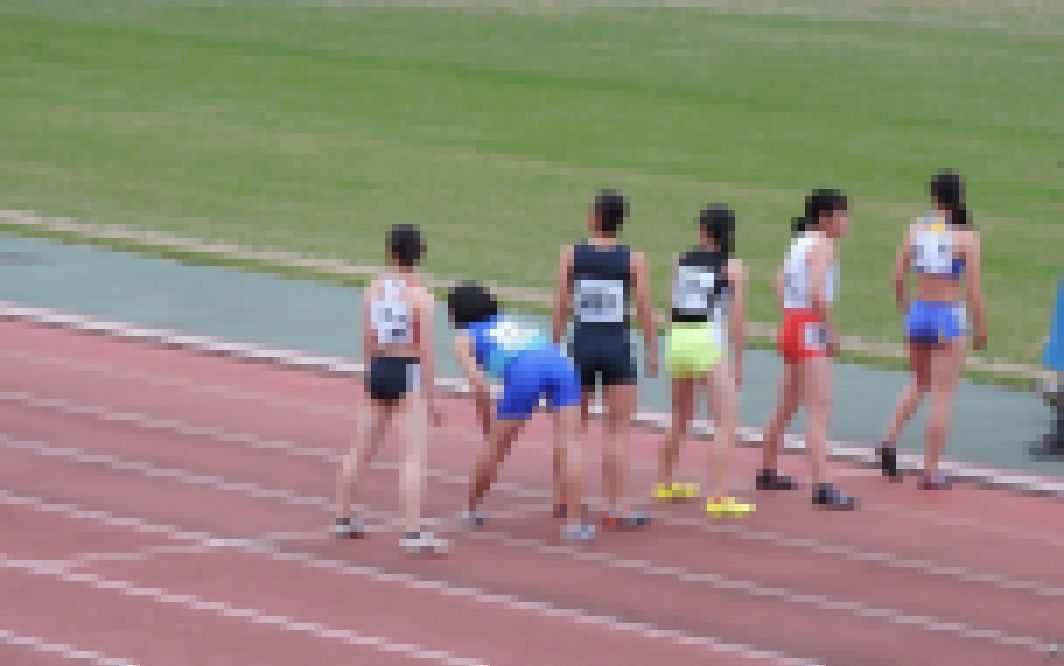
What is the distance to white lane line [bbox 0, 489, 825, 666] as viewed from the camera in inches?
451

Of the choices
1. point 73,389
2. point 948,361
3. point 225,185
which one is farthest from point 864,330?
point 225,185

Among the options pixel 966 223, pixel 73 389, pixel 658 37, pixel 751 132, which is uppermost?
pixel 658 37

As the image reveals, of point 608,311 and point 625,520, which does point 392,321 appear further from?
point 625,520

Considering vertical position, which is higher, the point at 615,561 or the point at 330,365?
the point at 330,365

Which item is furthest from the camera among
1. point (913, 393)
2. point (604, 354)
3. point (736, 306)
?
point (913, 393)

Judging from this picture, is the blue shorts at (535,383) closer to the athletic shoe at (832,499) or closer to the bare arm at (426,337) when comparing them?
the bare arm at (426,337)

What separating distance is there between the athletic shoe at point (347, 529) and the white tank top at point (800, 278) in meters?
3.29

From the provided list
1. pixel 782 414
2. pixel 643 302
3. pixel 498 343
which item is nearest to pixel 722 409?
pixel 643 302

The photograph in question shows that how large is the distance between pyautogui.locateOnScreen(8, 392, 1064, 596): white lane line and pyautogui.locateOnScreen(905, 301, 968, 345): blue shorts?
4.59 feet

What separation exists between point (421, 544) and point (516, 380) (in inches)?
45.5

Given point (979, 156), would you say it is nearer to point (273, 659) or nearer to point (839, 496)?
point (839, 496)

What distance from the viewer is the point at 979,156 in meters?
29.3

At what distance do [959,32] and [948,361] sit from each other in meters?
25.4

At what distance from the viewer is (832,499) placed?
47.0ft
